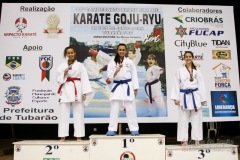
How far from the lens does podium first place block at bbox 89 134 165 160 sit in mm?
3470

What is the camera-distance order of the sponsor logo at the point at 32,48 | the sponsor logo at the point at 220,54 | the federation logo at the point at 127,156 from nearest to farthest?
1. the federation logo at the point at 127,156
2. the sponsor logo at the point at 32,48
3. the sponsor logo at the point at 220,54

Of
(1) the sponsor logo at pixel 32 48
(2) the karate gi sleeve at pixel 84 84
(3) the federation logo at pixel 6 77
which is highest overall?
(1) the sponsor logo at pixel 32 48

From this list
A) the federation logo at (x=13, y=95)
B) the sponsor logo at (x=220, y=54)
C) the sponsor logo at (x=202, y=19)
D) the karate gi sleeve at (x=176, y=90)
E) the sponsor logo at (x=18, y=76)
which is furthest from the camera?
the sponsor logo at (x=202, y=19)

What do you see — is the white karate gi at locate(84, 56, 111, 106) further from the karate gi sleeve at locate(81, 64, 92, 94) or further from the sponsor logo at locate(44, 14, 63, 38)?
the karate gi sleeve at locate(81, 64, 92, 94)

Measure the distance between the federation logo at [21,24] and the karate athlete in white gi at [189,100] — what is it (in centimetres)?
337

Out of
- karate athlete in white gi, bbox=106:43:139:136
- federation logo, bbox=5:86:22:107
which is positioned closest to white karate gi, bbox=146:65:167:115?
karate athlete in white gi, bbox=106:43:139:136

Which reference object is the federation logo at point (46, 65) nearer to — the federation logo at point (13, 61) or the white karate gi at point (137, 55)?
the federation logo at point (13, 61)

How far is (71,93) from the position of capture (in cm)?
380

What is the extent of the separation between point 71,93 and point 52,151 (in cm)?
83

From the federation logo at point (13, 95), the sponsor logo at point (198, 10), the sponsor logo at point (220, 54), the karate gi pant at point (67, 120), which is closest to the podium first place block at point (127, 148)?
the karate gi pant at point (67, 120)

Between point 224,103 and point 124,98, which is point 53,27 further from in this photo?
point 224,103

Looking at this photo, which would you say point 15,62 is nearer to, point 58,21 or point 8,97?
point 8,97

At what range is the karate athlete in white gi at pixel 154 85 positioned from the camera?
206 inches

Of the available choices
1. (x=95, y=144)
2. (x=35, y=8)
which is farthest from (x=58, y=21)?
(x=95, y=144)
